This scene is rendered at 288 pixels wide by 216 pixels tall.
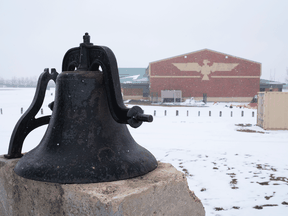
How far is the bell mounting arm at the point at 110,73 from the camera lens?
5.98 feet

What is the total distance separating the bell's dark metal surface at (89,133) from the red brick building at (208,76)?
3408 cm

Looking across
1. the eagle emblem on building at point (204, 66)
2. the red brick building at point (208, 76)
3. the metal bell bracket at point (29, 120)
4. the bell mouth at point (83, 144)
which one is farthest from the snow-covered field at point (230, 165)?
the eagle emblem on building at point (204, 66)

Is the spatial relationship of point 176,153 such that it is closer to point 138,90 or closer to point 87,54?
point 87,54

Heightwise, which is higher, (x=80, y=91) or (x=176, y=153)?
(x=80, y=91)

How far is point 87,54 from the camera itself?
84.4 inches

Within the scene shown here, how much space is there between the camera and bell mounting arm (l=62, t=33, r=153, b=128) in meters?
1.82

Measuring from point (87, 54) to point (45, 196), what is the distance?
1.19m

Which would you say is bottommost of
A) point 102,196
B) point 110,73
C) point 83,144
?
point 102,196

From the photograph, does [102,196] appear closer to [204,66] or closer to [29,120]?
[29,120]

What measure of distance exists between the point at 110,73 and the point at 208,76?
35.8 metres

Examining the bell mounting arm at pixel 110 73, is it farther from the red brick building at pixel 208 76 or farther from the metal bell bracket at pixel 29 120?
the red brick building at pixel 208 76

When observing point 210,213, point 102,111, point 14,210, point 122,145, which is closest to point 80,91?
point 102,111

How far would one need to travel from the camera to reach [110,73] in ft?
6.46

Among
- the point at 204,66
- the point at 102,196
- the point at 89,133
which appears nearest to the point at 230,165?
the point at 89,133
